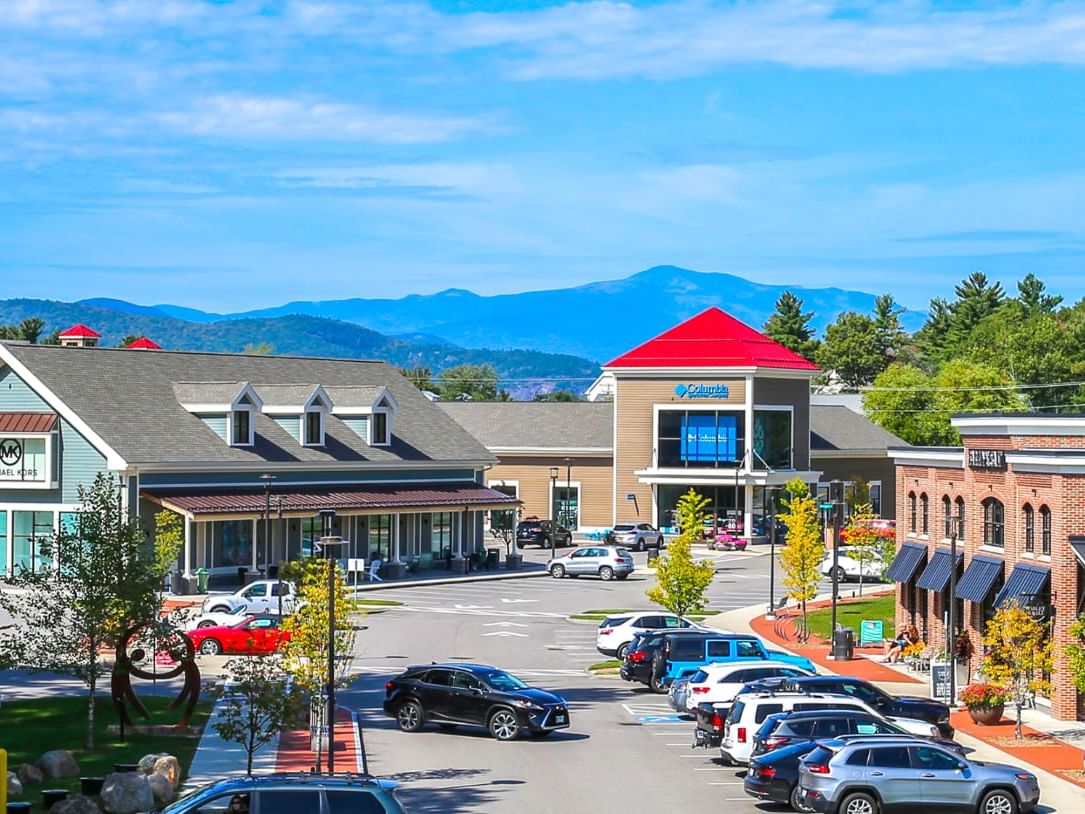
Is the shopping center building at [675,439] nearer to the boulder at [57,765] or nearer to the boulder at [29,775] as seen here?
the boulder at [57,765]

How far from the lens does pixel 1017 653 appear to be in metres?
41.6

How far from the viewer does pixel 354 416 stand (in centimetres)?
8644

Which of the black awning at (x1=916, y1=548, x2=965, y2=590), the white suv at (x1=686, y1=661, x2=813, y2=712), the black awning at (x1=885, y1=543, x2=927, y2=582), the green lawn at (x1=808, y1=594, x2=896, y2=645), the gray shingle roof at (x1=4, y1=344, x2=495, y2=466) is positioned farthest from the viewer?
the gray shingle roof at (x1=4, y1=344, x2=495, y2=466)

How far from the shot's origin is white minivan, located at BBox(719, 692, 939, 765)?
117 ft

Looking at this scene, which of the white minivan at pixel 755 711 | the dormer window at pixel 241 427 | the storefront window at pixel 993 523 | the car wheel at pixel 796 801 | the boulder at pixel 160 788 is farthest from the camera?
the dormer window at pixel 241 427

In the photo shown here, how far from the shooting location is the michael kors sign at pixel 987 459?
159ft

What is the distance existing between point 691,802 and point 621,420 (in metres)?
77.8

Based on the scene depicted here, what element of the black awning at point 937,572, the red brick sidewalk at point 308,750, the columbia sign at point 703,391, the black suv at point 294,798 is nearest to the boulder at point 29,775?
the red brick sidewalk at point 308,750

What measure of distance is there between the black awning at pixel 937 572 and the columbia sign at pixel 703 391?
52.9 metres

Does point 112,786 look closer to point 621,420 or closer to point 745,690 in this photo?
point 745,690

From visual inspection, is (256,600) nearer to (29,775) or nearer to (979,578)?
(979,578)

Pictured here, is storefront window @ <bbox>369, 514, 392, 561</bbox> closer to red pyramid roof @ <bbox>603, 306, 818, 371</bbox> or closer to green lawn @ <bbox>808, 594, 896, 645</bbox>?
green lawn @ <bbox>808, 594, 896, 645</bbox>

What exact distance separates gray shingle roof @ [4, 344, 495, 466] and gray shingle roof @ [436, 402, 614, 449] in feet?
65.0

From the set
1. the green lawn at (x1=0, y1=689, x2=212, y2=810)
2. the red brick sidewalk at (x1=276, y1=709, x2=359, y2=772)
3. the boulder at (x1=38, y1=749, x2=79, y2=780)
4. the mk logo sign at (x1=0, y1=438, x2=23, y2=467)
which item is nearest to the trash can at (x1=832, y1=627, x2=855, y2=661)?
the red brick sidewalk at (x1=276, y1=709, x2=359, y2=772)
